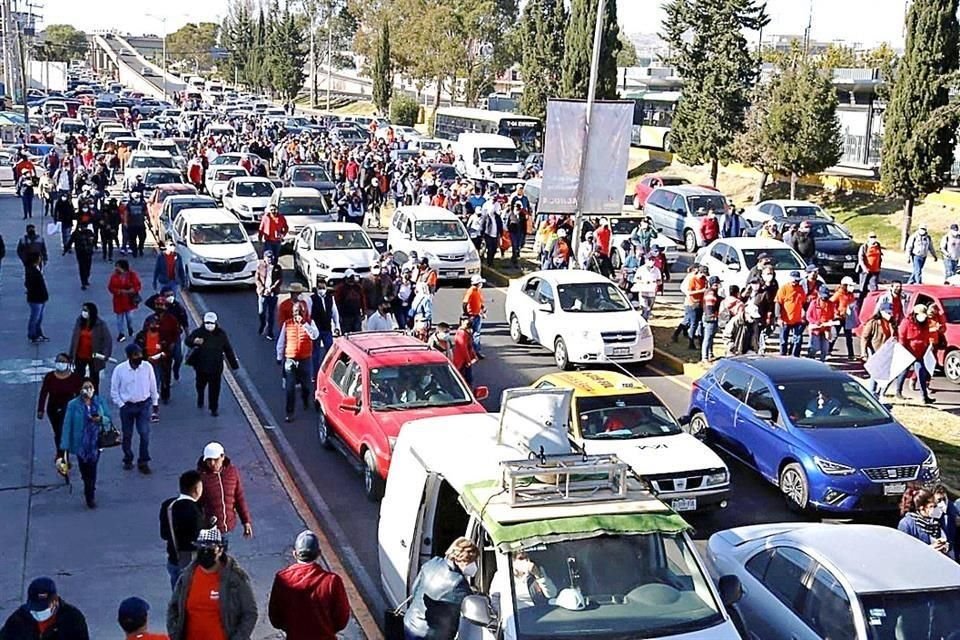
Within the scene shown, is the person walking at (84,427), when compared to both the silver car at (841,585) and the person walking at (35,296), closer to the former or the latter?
the silver car at (841,585)

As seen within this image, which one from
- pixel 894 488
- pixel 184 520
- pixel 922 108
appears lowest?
pixel 894 488

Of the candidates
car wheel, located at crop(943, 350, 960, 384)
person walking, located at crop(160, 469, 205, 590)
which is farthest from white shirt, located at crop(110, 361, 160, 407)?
car wheel, located at crop(943, 350, 960, 384)

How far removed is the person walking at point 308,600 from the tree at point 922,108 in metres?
30.0

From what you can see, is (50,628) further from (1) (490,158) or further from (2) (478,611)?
(1) (490,158)

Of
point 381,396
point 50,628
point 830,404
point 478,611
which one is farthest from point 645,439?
point 50,628

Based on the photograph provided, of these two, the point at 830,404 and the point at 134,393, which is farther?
the point at 830,404

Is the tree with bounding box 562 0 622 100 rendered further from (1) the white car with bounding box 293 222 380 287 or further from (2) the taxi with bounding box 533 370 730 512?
(2) the taxi with bounding box 533 370 730 512

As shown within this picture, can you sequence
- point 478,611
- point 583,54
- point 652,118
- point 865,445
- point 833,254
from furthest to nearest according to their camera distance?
1. point 652,118
2. point 583,54
3. point 833,254
4. point 865,445
5. point 478,611

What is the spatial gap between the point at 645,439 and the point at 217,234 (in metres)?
15.3

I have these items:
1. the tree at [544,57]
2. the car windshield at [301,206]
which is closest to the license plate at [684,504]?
the car windshield at [301,206]

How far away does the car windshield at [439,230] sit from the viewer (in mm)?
27203

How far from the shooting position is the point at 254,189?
35.0 meters

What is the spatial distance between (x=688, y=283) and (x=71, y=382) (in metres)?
10.6

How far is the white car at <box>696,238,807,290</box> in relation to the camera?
951 inches
